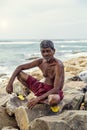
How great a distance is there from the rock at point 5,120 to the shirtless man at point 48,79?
0.39m

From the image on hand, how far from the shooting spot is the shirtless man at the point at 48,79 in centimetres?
454

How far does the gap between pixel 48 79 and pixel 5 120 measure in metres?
0.93

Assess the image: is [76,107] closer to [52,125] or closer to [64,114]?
[64,114]

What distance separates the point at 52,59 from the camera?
15.6ft

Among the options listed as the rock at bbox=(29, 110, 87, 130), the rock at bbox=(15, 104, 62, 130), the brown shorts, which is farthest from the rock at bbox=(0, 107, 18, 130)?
the rock at bbox=(29, 110, 87, 130)

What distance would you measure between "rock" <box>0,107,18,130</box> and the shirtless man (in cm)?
39

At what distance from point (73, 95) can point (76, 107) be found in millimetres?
325

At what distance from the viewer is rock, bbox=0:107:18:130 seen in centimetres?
489

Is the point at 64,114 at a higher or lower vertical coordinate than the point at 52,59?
lower

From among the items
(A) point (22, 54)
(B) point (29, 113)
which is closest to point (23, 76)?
(B) point (29, 113)

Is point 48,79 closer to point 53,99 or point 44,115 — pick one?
point 53,99

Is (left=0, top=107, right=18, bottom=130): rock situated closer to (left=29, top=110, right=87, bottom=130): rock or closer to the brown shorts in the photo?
the brown shorts

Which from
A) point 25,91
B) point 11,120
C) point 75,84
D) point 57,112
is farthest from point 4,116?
point 25,91

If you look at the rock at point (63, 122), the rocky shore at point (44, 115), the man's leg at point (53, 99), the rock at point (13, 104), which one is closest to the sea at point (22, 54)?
the rock at point (13, 104)
